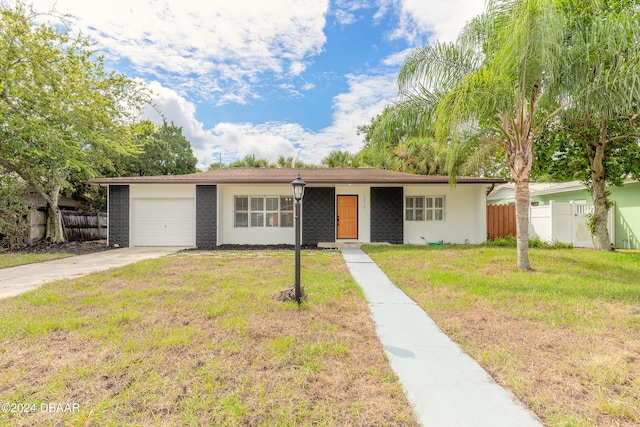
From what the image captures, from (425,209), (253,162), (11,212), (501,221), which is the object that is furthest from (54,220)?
(501,221)

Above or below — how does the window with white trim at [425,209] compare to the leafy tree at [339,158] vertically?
below

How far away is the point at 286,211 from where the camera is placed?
12266 millimetres

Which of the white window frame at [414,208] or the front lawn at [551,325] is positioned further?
the white window frame at [414,208]

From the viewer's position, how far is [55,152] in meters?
9.69

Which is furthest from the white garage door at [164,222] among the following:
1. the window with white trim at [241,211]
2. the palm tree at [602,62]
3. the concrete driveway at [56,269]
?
the palm tree at [602,62]

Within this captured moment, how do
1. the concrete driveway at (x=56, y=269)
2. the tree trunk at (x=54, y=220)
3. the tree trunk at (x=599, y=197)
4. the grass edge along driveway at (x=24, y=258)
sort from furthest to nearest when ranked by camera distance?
1. the tree trunk at (x=54, y=220)
2. the tree trunk at (x=599, y=197)
3. the grass edge along driveway at (x=24, y=258)
4. the concrete driveway at (x=56, y=269)

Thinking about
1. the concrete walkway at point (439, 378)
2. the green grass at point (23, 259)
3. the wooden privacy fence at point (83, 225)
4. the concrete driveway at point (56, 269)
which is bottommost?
the concrete walkway at point (439, 378)

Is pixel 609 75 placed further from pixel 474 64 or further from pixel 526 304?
pixel 526 304

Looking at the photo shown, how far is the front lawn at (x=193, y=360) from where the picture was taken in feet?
6.88

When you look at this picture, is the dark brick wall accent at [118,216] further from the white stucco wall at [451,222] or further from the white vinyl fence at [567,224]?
the white vinyl fence at [567,224]

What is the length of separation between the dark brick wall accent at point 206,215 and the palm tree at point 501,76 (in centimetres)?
769

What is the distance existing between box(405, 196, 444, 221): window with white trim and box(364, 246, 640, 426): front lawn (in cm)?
458

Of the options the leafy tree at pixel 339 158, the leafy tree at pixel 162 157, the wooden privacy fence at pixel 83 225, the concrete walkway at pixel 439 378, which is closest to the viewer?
the concrete walkway at pixel 439 378

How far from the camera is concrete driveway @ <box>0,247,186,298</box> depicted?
5.60m
